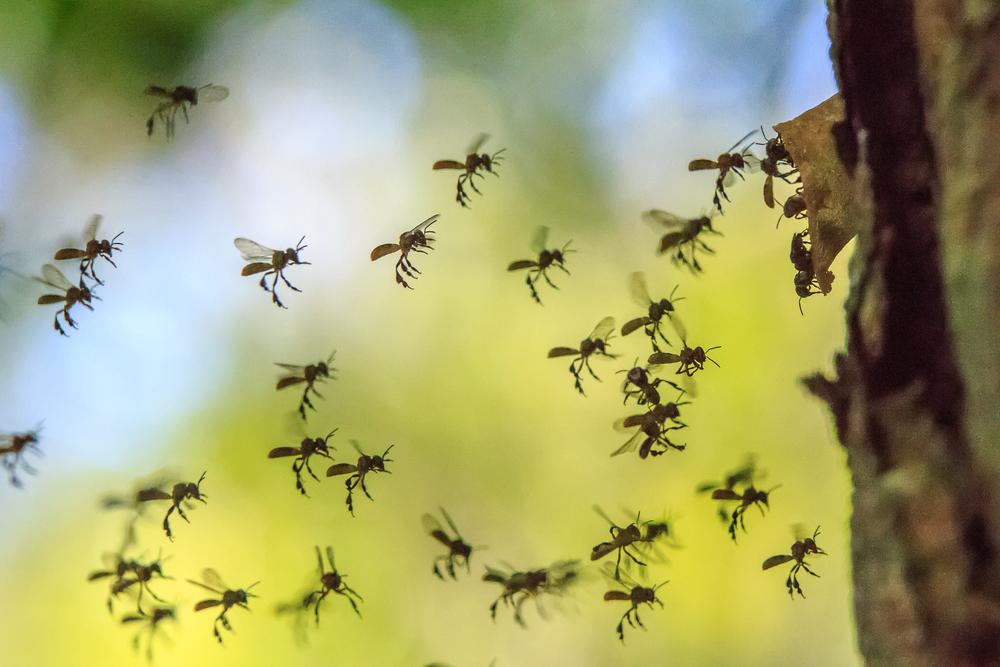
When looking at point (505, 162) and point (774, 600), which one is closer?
point (774, 600)

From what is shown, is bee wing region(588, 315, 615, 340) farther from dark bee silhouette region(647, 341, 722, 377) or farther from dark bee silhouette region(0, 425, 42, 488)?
dark bee silhouette region(0, 425, 42, 488)

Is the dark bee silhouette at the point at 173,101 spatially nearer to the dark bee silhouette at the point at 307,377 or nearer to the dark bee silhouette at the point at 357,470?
the dark bee silhouette at the point at 307,377

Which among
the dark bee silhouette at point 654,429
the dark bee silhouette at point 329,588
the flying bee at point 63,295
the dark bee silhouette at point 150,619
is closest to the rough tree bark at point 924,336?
the dark bee silhouette at point 654,429

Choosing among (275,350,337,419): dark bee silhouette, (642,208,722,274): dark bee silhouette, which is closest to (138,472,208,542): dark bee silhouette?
(275,350,337,419): dark bee silhouette

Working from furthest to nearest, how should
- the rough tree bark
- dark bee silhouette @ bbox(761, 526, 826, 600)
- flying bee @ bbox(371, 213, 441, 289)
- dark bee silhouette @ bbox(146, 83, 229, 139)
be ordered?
dark bee silhouette @ bbox(146, 83, 229, 139) → flying bee @ bbox(371, 213, 441, 289) → dark bee silhouette @ bbox(761, 526, 826, 600) → the rough tree bark

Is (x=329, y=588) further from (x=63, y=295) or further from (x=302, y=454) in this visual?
(x=63, y=295)

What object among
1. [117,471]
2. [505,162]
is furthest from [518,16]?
[117,471]

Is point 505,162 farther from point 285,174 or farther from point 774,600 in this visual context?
point 774,600
